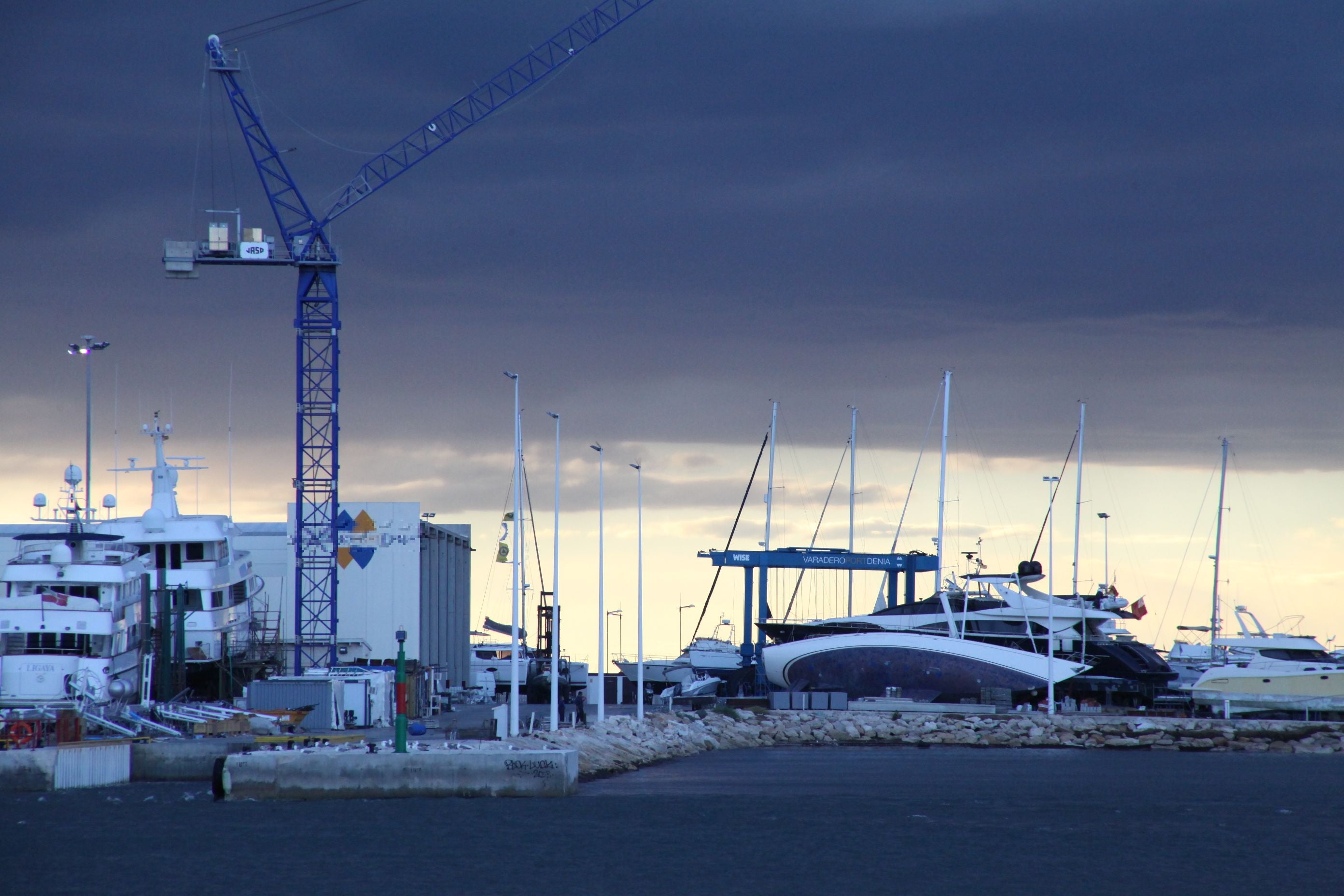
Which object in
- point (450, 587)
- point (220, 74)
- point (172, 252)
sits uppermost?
point (220, 74)

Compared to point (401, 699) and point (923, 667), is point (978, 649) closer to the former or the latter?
point (923, 667)

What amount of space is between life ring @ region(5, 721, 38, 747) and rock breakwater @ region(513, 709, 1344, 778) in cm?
2658

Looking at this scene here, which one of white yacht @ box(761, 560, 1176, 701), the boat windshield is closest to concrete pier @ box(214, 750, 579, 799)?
white yacht @ box(761, 560, 1176, 701)

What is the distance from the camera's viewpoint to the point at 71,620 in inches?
2176

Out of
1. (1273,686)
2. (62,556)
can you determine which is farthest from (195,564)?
(1273,686)

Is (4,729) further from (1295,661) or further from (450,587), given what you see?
(1295,661)

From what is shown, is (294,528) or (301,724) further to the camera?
(294,528)

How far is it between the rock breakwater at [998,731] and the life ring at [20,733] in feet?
87.2

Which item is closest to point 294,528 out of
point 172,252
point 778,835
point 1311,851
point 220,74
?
point 172,252

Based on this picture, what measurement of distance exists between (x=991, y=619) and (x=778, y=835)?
43.4 m

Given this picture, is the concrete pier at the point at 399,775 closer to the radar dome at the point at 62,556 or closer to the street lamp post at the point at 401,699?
the street lamp post at the point at 401,699

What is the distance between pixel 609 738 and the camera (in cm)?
5538

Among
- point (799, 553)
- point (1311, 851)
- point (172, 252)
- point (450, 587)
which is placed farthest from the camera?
point (450, 587)

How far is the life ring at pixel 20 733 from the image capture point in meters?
45.1
